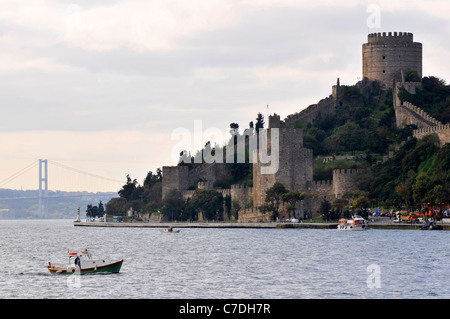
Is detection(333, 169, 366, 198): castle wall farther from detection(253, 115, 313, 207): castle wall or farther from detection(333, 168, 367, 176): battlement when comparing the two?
detection(253, 115, 313, 207): castle wall

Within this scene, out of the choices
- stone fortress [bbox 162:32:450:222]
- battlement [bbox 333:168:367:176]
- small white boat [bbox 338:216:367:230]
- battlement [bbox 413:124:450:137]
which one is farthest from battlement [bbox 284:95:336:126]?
small white boat [bbox 338:216:367:230]

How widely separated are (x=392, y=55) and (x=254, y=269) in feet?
197

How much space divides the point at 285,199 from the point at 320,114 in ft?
77.3

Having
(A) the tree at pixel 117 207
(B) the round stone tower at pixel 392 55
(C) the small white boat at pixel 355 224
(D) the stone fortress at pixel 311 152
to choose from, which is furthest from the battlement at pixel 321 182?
(A) the tree at pixel 117 207

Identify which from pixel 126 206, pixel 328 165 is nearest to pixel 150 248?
pixel 328 165

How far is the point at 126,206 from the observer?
115 meters

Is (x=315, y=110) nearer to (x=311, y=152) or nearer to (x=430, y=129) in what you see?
(x=311, y=152)

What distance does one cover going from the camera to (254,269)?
43.5 metres

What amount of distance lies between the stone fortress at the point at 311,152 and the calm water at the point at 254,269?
1599cm

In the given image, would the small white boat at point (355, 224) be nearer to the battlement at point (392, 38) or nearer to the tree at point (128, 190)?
the battlement at point (392, 38)

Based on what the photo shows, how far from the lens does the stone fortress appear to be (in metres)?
81.6

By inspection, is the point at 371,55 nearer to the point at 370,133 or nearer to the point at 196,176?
the point at 370,133

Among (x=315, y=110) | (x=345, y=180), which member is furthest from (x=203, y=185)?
(x=345, y=180)

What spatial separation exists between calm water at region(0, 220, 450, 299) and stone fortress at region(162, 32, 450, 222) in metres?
16.0
